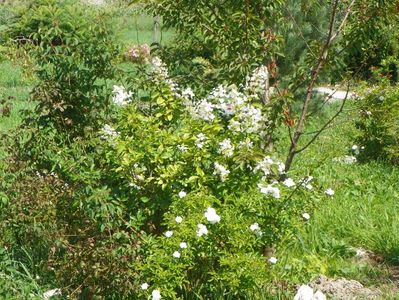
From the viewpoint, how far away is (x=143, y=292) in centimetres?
401

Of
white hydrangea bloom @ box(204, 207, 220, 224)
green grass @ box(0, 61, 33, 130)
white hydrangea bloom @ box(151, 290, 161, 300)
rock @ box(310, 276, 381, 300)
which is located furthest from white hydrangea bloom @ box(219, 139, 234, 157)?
green grass @ box(0, 61, 33, 130)

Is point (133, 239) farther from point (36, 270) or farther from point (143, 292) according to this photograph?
point (36, 270)

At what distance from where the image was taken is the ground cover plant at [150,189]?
13.2 feet

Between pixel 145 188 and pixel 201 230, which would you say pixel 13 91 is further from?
pixel 201 230

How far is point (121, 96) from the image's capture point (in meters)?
4.58

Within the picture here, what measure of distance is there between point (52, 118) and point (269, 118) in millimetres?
1459

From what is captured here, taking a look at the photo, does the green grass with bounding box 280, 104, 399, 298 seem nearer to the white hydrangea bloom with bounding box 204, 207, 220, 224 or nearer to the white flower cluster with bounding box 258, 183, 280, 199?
the white flower cluster with bounding box 258, 183, 280, 199

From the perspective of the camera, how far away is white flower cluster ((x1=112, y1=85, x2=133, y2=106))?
458cm

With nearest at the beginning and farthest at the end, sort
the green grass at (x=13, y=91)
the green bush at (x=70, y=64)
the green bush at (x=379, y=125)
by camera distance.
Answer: the green bush at (x=70, y=64) → the green bush at (x=379, y=125) → the green grass at (x=13, y=91)

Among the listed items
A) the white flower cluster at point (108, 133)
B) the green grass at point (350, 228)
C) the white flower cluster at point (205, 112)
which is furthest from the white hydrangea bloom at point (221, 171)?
the white flower cluster at point (108, 133)

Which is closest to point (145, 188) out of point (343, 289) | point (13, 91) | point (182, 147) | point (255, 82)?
point (182, 147)

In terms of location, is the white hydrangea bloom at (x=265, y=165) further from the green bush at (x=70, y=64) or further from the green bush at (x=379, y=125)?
the green bush at (x=379, y=125)

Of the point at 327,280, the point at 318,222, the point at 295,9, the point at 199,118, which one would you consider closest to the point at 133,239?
the point at 199,118

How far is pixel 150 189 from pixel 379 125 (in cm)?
423
